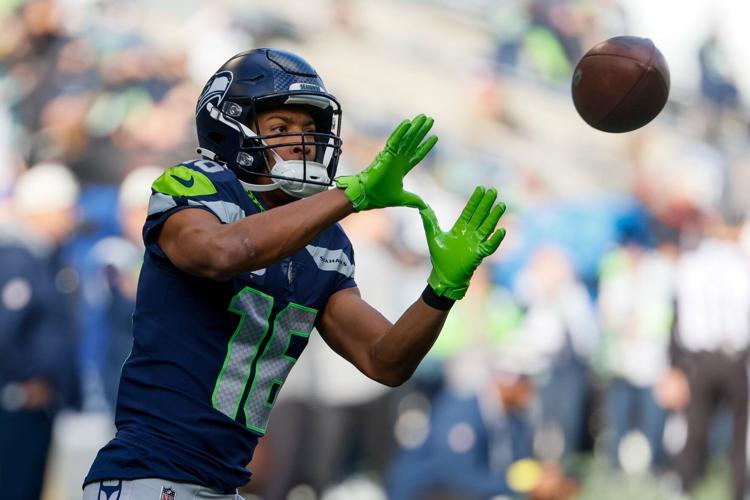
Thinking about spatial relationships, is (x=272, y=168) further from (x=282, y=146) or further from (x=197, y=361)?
(x=197, y=361)

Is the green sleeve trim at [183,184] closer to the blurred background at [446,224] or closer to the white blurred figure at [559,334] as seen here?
the blurred background at [446,224]

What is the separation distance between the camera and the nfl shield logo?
9.25 feet

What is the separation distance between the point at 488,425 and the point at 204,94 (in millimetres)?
5184

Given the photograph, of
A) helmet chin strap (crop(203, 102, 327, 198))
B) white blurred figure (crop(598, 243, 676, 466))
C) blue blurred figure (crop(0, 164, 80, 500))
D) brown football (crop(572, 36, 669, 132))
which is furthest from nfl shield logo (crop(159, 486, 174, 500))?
white blurred figure (crop(598, 243, 676, 466))

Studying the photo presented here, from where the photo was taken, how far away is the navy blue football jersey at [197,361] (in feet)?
9.44

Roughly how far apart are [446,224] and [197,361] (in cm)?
539

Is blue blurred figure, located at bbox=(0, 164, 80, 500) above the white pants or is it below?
below

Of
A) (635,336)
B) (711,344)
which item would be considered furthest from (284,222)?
(711,344)

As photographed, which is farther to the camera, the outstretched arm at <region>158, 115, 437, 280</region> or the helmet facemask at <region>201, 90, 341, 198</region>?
the helmet facemask at <region>201, 90, 341, 198</region>

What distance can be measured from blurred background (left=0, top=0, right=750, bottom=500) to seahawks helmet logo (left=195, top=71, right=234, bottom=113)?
4.00m

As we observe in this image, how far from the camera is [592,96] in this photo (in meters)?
4.00

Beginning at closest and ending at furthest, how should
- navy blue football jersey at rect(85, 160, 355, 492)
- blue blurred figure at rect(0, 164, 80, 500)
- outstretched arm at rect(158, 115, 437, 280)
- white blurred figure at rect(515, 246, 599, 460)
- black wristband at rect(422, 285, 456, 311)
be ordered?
1. outstretched arm at rect(158, 115, 437, 280)
2. navy blue football jersey at rect(85, 160, 355, 492)
3. black wristband at rect(422, 285, 456, 311)
4. blue blurred figure at rect(0, 164, 80, 500)
5. white blurred figure at rect(515, 246, 599, 460)

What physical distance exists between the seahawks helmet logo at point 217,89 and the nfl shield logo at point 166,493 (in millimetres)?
1072

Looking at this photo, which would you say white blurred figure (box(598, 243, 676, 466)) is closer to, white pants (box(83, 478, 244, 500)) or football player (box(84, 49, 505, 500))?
football player (box(84, 49, 505, 500))
